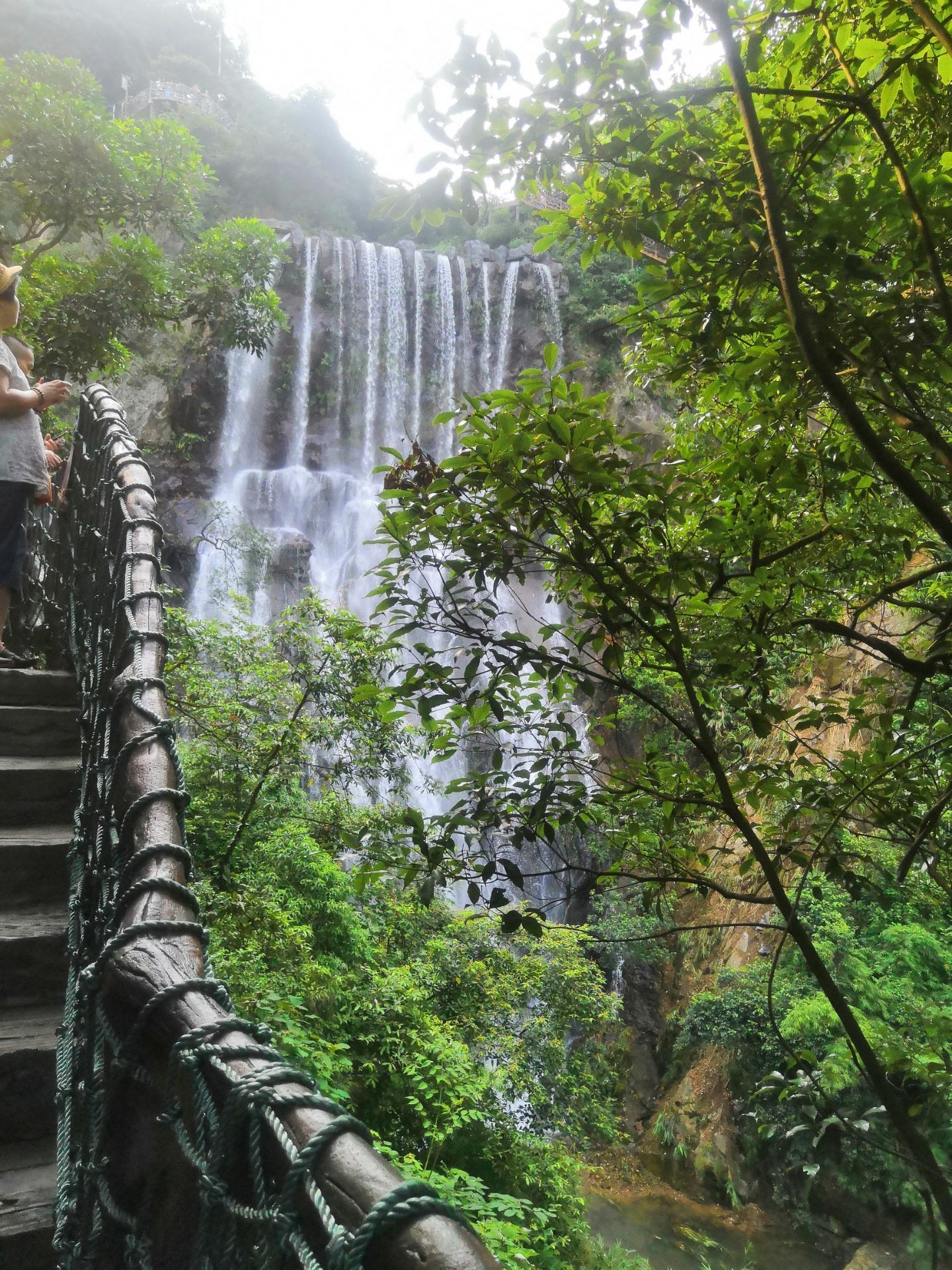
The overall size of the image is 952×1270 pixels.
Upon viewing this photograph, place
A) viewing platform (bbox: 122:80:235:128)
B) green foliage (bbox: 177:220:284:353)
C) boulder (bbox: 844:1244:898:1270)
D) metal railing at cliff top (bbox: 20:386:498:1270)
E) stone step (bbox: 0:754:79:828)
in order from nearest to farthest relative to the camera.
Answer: metal railing at cliff top (bbox: 20:386:498:1270)
stone step (bbox: 0:754:79:828)
boulder (bbox: 844:1244:898:1270)
green foliage (bbox: 177:220:284:353)
viewing platform (bbox: 122:80:235:128)

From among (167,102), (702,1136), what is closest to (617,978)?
(702,1136)

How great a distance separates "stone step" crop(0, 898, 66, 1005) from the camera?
1.75 meters

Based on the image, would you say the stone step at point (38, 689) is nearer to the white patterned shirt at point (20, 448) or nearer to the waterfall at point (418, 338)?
the white patterned shirt at point (20, 448)

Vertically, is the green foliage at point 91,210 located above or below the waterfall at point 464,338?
below

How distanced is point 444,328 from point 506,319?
1.48 m

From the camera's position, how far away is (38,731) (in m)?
2.42

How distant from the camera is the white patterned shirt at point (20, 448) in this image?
273cm

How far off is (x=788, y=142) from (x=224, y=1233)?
2.35 metres

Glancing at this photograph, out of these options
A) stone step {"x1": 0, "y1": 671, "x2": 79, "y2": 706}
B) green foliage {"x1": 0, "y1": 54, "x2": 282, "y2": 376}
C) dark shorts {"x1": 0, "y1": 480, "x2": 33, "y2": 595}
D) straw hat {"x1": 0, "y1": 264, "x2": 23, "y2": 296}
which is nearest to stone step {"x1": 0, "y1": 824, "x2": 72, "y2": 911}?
stone step {"x1": 0, "y1": 671, "x2": 79, "y2": 706}

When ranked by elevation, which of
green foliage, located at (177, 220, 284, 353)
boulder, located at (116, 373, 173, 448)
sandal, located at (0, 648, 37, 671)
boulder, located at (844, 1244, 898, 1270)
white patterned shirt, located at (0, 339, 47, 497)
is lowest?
boulder, located at (844, 1244, 898, 1270)

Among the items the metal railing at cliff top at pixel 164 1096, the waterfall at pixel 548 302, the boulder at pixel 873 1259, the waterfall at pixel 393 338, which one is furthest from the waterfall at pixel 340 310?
the metal railing at cliff top at pixel 164 1096

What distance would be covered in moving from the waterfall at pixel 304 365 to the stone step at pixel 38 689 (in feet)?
48.9

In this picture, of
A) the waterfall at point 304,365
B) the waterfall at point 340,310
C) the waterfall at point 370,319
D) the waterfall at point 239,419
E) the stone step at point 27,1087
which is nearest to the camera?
the stone step at point 27,1087

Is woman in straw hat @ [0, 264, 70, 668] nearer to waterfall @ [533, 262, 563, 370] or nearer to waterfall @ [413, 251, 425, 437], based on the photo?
waterfall @ [413, 251, 425, 437]
